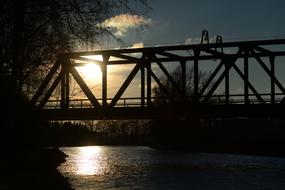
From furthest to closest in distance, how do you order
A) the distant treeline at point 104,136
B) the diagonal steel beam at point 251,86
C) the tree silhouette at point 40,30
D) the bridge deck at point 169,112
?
the distant treeline at point 104,136
the diagonal steel beam at point 251,86
the bridge deck at point 169,112
the tree silhouette at point 40,30

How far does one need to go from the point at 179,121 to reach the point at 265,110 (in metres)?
26.8

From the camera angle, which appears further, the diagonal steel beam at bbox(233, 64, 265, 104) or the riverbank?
the diagonal steel beam at bbox(233, 64, 265, 104)

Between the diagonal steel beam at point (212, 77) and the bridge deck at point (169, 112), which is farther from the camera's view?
the diagonal steel beam at point (212, 77)

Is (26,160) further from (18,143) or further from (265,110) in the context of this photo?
(265,110)

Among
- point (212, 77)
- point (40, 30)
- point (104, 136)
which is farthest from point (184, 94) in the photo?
Result: point (104, 136)

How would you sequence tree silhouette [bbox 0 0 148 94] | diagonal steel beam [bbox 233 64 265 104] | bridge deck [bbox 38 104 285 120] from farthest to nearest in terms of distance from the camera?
diagonal steel beam [bbox 233 64 265 104], bridge deck [bbox 38 104 285 120], tree silhouette [bbox 0 0 148 94]

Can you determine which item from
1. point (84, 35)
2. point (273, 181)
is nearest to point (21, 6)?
point (84, 35)

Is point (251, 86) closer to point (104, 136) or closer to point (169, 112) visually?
point (169, 112)

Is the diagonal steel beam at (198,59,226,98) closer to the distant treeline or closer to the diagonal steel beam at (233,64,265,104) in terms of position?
the diagonal steel beam at (233,64,265,104)

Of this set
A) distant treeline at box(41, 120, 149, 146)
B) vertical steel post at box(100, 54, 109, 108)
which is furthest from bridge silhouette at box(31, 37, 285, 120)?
distant treeline at box(41, 120, 149, 146)

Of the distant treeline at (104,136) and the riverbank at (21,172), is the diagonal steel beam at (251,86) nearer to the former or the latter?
the riverbank at (21,172)

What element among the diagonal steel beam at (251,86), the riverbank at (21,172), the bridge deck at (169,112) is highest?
the diagonal steel beam at (251,86)

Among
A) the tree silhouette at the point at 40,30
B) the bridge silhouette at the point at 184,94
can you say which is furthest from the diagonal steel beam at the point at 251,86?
the tree silhouette at the point at 40,30

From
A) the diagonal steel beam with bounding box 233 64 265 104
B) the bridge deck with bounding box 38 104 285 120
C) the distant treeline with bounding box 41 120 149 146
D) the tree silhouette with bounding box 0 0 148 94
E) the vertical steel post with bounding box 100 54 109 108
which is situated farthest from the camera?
the distant treeline with bounding box 41 120 149 146
